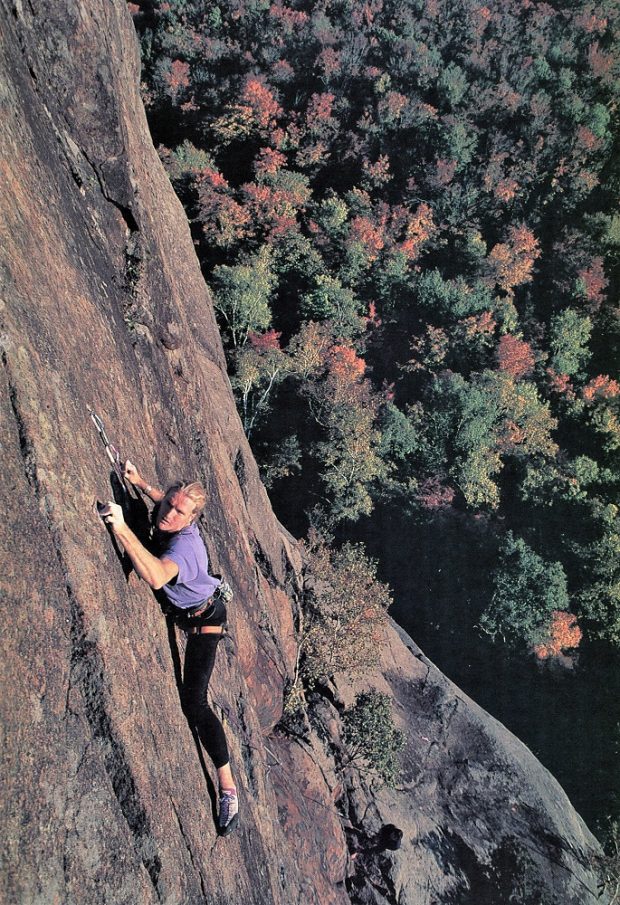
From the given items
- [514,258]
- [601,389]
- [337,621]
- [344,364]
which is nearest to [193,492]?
[337,621]

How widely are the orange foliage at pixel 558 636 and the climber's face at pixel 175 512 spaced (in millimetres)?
27629

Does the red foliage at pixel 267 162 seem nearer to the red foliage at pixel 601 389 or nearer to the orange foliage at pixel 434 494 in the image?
the orange foliage at pixel 434 494

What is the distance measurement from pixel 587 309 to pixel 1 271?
113 ft

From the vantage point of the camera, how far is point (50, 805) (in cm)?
426

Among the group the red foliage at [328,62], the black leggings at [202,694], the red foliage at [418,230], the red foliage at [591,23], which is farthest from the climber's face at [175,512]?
the red foliage at [591,23]

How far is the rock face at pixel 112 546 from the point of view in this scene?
445cm

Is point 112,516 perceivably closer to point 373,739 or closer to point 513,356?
point 373,739

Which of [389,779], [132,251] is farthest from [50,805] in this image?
[389,779]

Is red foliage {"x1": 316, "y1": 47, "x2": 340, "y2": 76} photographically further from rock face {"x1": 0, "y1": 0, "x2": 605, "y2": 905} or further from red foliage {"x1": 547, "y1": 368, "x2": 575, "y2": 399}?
rock face {"x1": 0, "y1": 0, "x2": 605, "y2": 905}

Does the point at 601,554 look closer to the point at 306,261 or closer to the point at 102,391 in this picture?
the point at 306,261

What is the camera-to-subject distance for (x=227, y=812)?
6953 mm

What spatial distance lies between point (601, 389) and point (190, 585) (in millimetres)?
31361

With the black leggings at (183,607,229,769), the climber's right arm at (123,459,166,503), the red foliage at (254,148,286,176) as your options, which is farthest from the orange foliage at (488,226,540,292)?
the black leggings at (183,607,229,769)

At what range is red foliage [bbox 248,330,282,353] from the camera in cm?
2750
